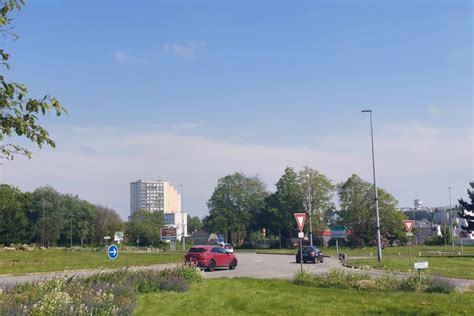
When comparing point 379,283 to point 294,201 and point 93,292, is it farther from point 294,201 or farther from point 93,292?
point 294,201

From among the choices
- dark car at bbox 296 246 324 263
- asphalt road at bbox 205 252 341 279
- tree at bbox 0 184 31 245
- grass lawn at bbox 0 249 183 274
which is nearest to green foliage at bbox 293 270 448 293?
asphalt road at bbox 205 252 341 279

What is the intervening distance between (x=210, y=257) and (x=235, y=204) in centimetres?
7408

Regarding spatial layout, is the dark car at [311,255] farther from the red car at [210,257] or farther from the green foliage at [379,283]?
the green foliage at [379,283]

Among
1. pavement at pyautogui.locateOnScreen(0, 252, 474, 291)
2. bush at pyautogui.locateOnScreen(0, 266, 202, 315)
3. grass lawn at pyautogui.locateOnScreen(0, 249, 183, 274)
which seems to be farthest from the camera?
grass lawn at pyautogui.locateOnScreen(0, 249, 183, 274)

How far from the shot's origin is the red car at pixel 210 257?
32375 millimetres

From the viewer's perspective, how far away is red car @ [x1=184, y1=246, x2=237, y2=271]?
106 ft

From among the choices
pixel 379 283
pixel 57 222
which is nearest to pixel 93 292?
pixel 379 283

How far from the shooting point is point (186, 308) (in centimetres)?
1238

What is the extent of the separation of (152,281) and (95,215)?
355 feet

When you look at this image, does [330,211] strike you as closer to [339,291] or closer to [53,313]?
[339,291]

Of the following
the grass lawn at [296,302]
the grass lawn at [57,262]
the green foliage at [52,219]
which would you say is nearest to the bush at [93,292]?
the grass lawn at [296,302]

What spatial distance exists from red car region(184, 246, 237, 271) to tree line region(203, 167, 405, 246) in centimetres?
5594

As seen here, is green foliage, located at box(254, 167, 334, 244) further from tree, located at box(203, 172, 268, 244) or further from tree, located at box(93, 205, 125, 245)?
Answer: tree, located at box(93, 205, 125, 245)

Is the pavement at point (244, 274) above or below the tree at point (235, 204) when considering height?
below
